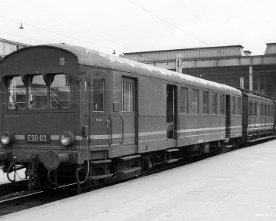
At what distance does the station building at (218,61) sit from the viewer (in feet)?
145

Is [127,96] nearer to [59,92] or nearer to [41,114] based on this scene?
[59,92]

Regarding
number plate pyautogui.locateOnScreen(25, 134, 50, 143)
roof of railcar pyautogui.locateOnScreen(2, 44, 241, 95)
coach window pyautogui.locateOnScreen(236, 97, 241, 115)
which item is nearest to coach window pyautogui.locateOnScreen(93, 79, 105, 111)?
roof of railcar pyautogui.locateOnScreen(2, 44, 241, 95)

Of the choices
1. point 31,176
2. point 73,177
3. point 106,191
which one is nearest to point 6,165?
point 31,176

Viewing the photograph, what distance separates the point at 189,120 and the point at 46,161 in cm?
712

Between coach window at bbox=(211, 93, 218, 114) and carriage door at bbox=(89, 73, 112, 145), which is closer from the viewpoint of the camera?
carriage door at bbox=(89, 73, 112, 145)

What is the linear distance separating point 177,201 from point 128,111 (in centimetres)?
373

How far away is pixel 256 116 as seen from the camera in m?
28.0

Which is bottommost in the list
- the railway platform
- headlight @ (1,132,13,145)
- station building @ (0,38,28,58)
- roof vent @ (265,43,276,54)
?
the railway platform

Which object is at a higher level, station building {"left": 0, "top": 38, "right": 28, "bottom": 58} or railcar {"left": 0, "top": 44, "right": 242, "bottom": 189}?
station building {"left": 0, "top": 38, "right": 28, "bottom": 58}

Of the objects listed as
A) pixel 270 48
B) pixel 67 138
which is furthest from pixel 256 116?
pixel 270 48

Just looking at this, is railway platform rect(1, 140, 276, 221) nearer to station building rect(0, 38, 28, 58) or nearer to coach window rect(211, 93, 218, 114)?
coach window rect(211, 93, 218, 114)

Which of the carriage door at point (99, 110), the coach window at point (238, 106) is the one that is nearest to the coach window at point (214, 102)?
the coach window at point (238, 106)

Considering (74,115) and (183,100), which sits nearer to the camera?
(74,115)

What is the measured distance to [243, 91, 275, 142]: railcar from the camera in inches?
996
